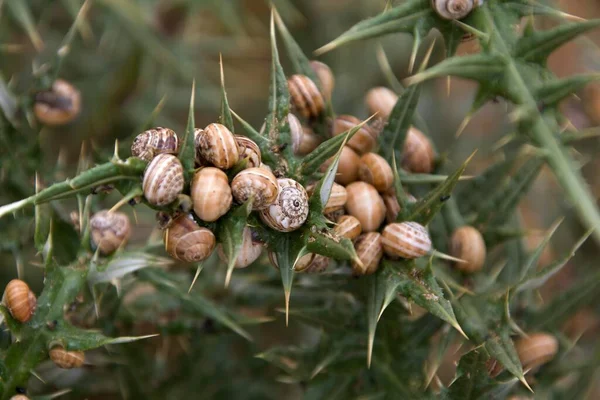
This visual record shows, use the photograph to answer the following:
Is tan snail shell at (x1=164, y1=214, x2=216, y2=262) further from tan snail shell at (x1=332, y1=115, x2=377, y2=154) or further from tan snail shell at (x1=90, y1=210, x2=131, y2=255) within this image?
tan snail shell at (x1=332, y1=115, x2=377, y2=154)

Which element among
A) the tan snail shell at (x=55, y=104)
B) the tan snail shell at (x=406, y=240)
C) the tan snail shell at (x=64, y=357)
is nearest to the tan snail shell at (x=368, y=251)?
the tan snail shell at (x=406, y=240)

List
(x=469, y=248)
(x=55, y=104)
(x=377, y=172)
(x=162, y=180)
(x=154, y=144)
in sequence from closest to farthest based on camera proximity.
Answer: (x=162, y=180) → (x=154, y=144) → (x=377, y=172) → (x=469, y=248) → (x=55, y=104)

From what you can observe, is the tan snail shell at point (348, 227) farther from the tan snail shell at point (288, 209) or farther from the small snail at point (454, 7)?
the small snail at point (454, 7)

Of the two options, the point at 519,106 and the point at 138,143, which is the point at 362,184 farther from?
the point at 138,143

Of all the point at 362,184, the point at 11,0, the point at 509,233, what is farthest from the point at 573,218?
the point at 11,0

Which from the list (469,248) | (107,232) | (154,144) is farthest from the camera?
(469,248)

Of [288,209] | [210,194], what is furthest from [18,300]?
[288,209]

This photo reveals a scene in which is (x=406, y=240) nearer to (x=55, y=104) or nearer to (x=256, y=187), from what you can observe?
(x=256, y=187)
